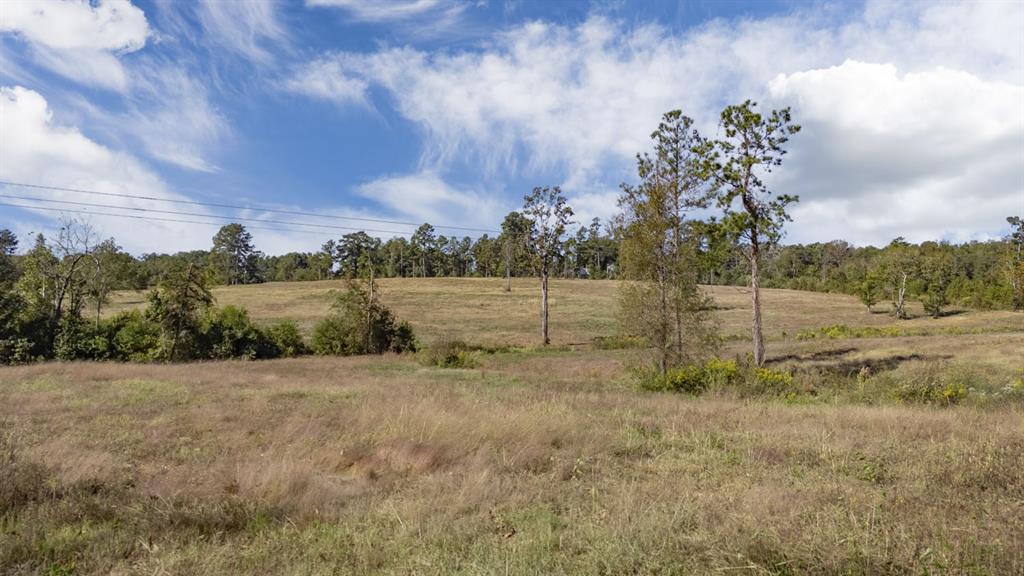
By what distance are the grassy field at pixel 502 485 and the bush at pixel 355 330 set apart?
68.5 ft

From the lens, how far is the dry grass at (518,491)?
14.8 feet

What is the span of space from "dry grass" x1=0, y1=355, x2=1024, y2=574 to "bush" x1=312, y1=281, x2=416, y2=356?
24006mm

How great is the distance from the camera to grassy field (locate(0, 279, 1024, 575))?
14.8ft

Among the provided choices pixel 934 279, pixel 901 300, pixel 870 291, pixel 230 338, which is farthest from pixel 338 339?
pixel 934 279

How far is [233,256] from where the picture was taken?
135 meters

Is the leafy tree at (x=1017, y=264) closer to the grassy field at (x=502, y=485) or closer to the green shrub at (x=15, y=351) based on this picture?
the grassy field at (x=502, y=485)

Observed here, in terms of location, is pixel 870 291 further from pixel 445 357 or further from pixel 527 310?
pixel 445 357

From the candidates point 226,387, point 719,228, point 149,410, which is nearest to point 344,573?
point 149,410

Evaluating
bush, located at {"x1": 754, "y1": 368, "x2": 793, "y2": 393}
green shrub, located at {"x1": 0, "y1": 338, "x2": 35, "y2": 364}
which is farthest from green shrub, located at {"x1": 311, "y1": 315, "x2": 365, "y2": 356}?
bush, located at {"x1": 754, "y1": 368, "x2": 793, "y2": 393}

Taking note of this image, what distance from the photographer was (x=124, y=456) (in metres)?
8.68

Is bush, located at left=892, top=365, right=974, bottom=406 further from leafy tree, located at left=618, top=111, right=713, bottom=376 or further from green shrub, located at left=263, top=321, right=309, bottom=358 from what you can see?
green shrub, located at left=263, top=321, right=309, bottom=358

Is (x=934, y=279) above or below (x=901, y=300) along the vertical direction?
above

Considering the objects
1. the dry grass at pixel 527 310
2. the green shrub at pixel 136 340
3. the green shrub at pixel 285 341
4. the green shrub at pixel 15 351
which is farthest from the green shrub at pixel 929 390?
the green shrub at pixel 15 351

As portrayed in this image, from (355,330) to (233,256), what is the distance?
115 m
